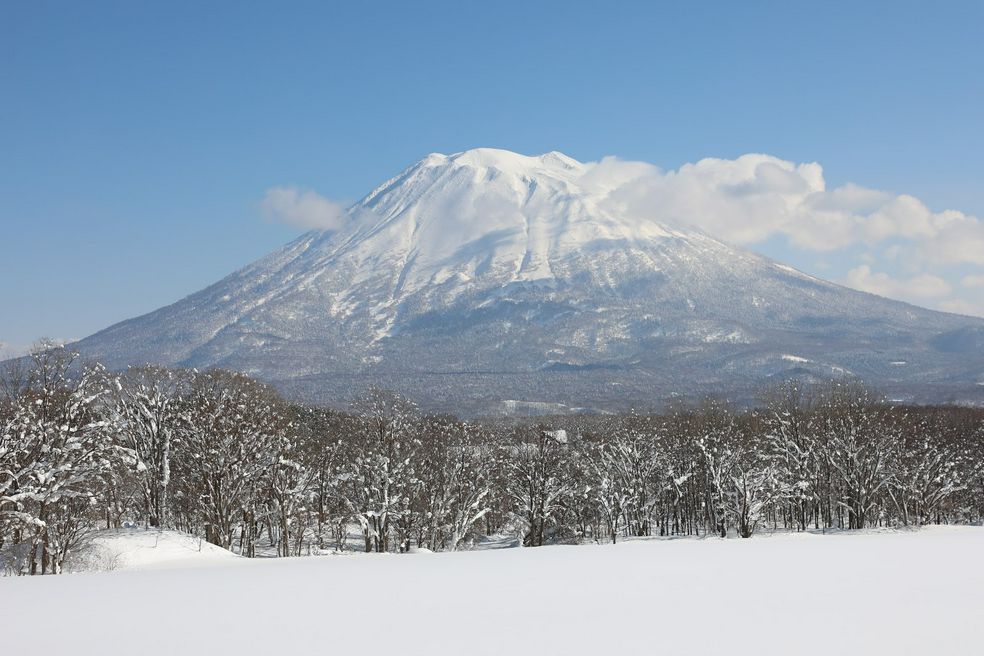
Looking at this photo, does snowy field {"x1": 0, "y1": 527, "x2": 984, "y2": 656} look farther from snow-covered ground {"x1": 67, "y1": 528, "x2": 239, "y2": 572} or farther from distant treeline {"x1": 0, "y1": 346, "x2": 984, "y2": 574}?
distant treeline {"x1": 0, "y1": 346, "x2": 984, "y2": 574}

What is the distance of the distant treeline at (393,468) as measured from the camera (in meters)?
36.0

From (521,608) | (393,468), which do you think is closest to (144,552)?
(393,468)

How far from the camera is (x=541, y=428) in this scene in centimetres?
6256

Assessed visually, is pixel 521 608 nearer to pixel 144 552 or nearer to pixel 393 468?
pixel 144 552

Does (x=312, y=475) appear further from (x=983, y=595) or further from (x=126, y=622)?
(x=983, y=595)

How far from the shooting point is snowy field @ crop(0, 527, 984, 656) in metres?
15.2

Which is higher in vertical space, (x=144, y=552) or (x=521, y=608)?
(x=521, y=608)

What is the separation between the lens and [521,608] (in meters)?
18.7

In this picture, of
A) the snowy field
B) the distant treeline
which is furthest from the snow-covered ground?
the snowy field

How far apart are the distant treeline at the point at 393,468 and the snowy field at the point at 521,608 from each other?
42.1 ft

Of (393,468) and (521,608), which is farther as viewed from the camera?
(393,468)

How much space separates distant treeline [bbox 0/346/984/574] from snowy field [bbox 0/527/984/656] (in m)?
12.8

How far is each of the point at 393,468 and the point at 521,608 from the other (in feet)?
105

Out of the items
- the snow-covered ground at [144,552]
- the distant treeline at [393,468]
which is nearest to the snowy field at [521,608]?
the snow-covered ground at [144,552]
